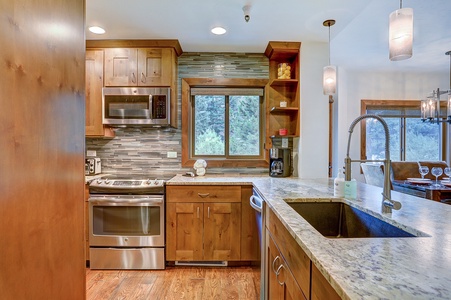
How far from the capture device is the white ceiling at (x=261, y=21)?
207 cm

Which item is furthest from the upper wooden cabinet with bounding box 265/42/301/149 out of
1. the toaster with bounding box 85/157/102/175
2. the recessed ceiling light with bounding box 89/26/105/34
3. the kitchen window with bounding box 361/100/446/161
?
the kitchen window with bounding box 361/100/446/161

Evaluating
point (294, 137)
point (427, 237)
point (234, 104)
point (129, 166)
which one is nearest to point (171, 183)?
point (129, 166)

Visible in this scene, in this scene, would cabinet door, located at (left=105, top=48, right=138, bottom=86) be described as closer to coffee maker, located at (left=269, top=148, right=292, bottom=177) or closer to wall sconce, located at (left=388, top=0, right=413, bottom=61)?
coffee maker, located at (left=269, top=148, right=292, bottom=177)

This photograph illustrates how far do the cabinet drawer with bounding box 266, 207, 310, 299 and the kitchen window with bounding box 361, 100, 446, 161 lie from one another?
382cm

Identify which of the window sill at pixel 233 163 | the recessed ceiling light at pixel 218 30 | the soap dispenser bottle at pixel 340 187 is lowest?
the soap dispenser bottle at pixel 340 187

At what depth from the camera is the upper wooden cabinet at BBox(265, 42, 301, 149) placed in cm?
287

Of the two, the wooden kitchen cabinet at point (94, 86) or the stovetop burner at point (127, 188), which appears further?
the wooden kitchen cabinet at point (94, 86)

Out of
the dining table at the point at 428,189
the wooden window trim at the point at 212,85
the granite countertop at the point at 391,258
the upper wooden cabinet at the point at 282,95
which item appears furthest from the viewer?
the wooden window trim at the point at 212,85

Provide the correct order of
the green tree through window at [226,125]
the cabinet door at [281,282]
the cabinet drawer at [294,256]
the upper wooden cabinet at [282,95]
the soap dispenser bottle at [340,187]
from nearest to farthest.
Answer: the cabinet drawer at [294,256], the cabinet door at [281,282], the soap dispenser bottle at [340,187], the upper wooden cabinet at [282,95], the green tree through window at [226,125]

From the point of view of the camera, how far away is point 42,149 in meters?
0.85

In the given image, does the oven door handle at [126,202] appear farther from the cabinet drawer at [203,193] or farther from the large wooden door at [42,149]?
the large wooden door at [42,149]

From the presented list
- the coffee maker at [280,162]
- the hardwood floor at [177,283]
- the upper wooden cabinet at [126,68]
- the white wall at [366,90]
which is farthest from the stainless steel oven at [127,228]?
the white wall at [366,90]

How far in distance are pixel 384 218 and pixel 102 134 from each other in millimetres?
2753

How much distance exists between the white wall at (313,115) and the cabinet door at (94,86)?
2.28 m
